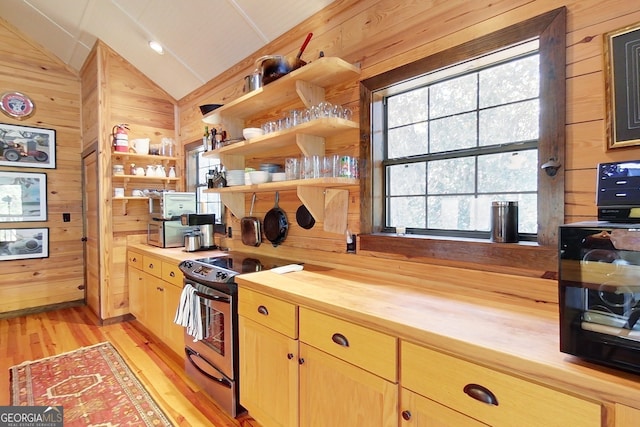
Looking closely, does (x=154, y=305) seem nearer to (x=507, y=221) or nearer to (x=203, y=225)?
(x=203, y=225)

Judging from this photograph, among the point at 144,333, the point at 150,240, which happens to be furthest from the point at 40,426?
the point at 150,240

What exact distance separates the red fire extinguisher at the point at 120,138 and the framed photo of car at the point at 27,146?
113 cm

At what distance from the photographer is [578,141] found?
1270 mm

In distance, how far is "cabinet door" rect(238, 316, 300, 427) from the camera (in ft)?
5.32

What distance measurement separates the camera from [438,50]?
5.49ft

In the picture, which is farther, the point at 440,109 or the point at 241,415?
the point at 241,415

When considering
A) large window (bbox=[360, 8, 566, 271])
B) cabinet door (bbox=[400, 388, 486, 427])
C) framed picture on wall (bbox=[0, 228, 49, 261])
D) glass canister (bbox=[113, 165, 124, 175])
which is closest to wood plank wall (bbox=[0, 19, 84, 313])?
framed picture on wall (bbox=[0, 228, 49, 261])

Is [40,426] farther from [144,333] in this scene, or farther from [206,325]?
[144,333]

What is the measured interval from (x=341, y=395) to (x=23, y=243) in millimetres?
4440

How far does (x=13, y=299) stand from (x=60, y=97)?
98.4 inches

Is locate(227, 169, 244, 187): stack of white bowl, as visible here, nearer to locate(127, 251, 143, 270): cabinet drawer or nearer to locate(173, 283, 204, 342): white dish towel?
locate(173, 283, 204, 342): white dish towel

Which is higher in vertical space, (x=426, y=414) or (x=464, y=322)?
(x=464, y=322)

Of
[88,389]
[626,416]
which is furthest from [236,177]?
[626,416]

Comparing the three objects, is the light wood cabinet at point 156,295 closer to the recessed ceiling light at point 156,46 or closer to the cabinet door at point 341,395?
the cabinet door at point 341,395
